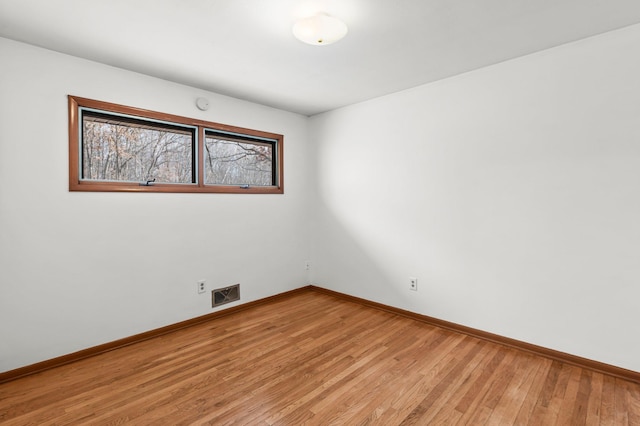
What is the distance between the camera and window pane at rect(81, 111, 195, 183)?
8.64ft

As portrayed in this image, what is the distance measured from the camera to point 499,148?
2.69 metres

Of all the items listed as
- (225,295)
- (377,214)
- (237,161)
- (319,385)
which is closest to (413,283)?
(377,214)

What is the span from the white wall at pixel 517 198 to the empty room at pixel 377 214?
0.05 ft

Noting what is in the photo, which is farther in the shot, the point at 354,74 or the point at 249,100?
the point at 249,100

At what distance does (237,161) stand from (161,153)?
862 millimetres

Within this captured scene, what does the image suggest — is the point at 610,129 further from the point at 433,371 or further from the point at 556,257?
the point at 433,371

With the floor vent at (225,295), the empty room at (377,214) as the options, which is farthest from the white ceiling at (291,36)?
the floor vent at (225,295)

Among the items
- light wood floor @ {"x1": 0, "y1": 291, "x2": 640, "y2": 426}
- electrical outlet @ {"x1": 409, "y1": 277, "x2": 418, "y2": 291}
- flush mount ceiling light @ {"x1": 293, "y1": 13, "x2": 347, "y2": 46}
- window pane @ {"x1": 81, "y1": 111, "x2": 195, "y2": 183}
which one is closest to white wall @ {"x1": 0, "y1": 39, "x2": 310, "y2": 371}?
window pane @ {"x1": 81, "y1": 111, "x2": 195, "y2": 183}

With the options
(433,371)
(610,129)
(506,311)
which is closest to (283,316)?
(433,371)

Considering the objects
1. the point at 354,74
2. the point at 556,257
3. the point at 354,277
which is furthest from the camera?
the point at 354,277

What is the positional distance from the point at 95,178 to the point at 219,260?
4.50 feet

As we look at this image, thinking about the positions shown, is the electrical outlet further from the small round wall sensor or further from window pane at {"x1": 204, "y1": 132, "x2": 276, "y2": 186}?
the small round wall sensor

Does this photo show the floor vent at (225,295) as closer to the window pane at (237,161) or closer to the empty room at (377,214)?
the empty room at (377,214)

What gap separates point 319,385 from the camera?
83.4 inches
